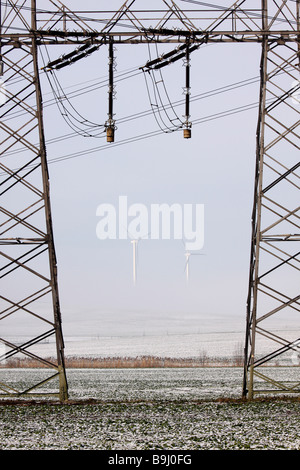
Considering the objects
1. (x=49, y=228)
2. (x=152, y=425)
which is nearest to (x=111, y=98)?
(x=49, y=228)

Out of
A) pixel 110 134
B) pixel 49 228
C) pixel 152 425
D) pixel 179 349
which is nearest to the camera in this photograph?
pixel 152 425

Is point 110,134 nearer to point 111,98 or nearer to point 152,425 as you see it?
point 111,98

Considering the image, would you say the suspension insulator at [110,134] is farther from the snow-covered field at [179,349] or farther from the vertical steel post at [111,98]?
the snow-covered field at [179,349]

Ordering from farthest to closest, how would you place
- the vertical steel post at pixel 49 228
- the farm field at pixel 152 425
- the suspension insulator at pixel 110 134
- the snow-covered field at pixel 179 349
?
1. the snow-covered field at pixel 179 349
2. the suspension insulator at pixel 110 134
3. the vertical steel post at pixel 49 228
4. the farm field at pixel 152 425

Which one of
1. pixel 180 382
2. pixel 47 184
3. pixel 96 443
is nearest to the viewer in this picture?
pixel 96 443

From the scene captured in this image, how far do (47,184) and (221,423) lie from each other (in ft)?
40.3

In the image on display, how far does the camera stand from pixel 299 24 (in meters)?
30.2

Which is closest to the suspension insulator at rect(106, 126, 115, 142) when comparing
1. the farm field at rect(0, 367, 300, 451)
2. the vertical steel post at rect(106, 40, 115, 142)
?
the vertical steel post at rect(106, 40, 115, 142)

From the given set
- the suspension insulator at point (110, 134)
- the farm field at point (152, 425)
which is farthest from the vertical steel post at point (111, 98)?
the farm field at point (152, 425)
